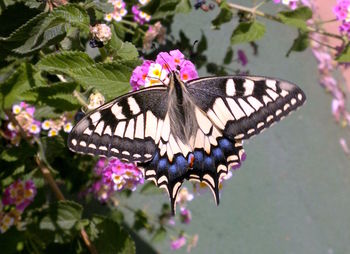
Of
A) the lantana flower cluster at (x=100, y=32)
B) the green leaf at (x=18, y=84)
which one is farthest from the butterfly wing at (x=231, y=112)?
the green leaf at (x=18, y=84)

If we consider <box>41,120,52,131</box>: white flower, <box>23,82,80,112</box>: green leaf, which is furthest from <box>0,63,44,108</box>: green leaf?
<box>41,120,52,131</box>: white flower

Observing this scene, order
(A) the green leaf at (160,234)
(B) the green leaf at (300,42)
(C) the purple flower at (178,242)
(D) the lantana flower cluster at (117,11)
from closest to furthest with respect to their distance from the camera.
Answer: (D) the lantana flower cluster at (117,11) < (B) the green leaf at (300,42) < (A) the green leaf at (160,234) < (C) the purple flower at (178,242)

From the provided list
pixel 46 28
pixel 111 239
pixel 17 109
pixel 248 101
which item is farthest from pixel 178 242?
pixel 46 28

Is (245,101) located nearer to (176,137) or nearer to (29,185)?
(176,137)

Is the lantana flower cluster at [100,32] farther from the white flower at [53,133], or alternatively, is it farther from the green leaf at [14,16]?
the white flower at [53,133]

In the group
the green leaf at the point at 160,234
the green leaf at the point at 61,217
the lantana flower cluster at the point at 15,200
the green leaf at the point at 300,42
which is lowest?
the green leaf at the point at 160,234

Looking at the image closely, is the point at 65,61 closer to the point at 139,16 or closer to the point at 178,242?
the point at 139,16
